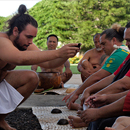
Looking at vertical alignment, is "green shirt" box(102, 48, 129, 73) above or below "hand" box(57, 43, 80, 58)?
below

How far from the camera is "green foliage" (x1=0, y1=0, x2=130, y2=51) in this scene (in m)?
22.4

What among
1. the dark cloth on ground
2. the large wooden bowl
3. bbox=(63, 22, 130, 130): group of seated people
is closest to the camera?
bbox=(63, 22, 130, 130): group of seated people

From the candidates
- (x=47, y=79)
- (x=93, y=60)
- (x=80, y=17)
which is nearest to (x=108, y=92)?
(x=93, y=60)

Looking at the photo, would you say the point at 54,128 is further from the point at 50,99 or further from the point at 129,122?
the point at 50,99

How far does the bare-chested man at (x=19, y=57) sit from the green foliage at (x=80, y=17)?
65.6ft

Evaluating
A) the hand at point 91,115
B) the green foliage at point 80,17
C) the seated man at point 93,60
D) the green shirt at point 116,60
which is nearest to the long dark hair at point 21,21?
the green shirt at point 116,60

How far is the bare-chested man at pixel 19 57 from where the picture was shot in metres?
2.28

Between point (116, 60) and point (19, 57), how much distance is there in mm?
1348

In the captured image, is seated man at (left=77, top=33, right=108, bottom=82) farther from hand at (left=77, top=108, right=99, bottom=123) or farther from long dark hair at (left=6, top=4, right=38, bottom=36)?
hand at (left=77, top=108, right=99, bottom=123)

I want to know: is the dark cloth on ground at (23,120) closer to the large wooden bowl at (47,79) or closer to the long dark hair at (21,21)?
the long dark hair at (21,21)

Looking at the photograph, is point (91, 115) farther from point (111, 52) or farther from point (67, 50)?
point (111, 52)

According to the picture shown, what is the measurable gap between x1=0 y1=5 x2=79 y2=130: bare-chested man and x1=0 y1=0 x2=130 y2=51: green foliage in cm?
2000

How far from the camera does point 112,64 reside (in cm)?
303

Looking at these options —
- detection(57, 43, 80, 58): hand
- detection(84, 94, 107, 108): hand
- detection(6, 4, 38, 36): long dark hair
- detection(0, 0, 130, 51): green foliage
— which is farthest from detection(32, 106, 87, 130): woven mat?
detection(0, 0, 130, 51): green foliage
